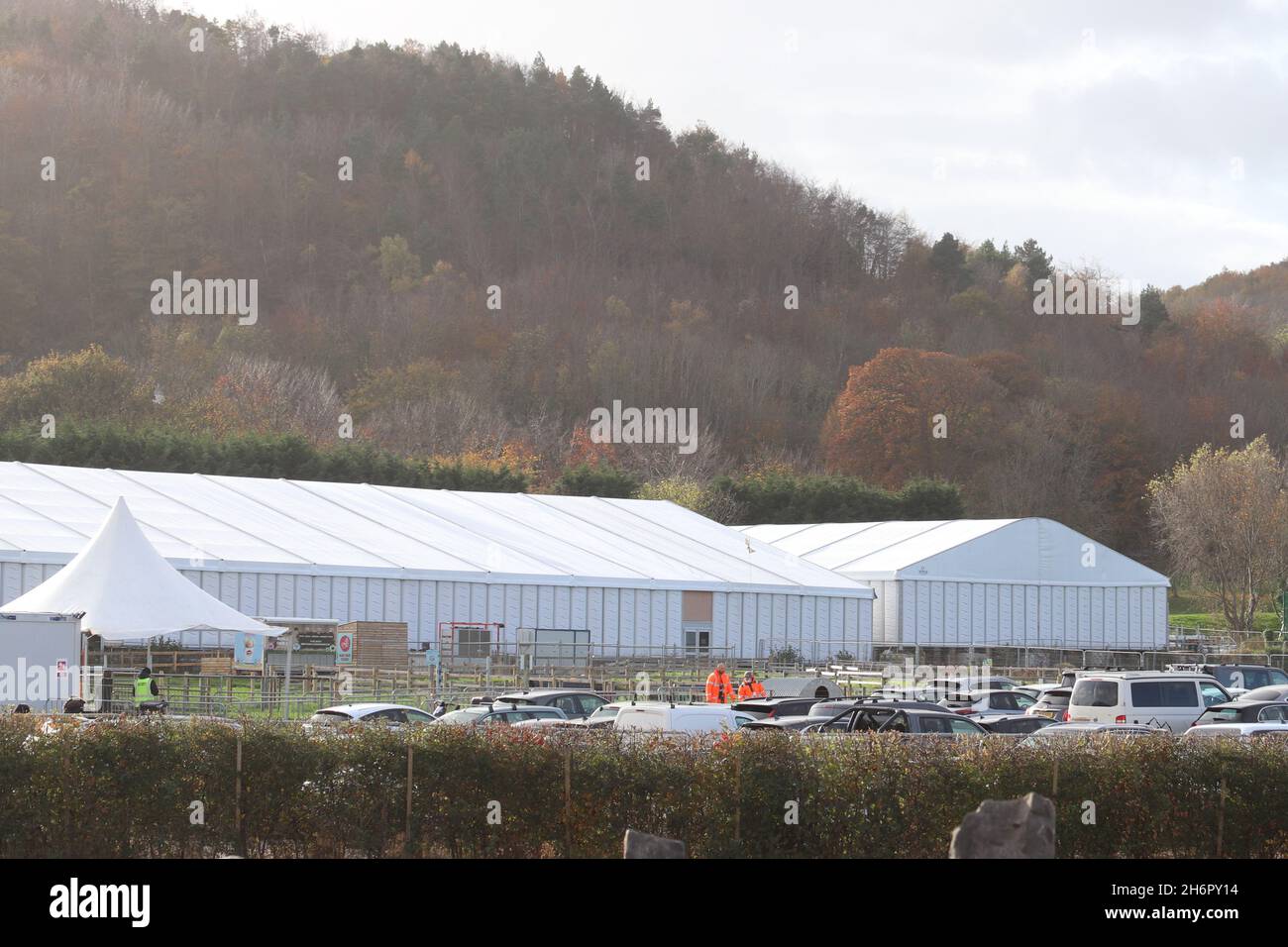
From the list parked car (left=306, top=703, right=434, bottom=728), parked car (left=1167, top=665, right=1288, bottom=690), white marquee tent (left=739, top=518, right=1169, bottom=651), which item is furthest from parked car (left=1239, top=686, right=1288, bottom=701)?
white marquee tent (left=739, top=518, right=1169, bottom=651)

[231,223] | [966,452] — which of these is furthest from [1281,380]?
[231,223]

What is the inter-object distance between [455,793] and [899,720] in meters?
8.10

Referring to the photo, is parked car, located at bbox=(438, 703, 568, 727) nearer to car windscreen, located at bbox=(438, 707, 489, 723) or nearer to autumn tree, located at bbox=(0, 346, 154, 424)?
car windscreen, located at bbox=(438, 707, 489, 723)

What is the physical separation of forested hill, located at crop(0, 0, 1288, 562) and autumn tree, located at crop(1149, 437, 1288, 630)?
62.5 ft

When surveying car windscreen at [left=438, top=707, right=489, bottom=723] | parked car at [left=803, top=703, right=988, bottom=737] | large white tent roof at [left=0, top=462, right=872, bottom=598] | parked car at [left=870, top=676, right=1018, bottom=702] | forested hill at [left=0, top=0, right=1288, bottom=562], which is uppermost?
forested hill at [left=0, top=0, right=1288, bottom=562]

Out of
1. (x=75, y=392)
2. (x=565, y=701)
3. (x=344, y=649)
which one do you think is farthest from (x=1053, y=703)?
(x=75, y=392)

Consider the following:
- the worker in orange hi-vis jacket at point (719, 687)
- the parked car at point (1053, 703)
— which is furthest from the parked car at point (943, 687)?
the worker in orange hi-vis jacket at point (719, 687)

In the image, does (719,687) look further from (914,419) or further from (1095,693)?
(914,419)

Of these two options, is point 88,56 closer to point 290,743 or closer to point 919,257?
point 919,257

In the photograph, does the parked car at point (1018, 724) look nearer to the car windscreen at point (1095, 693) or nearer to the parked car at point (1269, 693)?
the car windscreen at point (1095, 693)

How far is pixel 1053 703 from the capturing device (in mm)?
30828

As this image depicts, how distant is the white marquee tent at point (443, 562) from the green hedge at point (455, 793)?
2484cm

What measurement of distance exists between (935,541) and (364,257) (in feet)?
260

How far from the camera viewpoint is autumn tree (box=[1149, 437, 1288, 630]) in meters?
70.5
